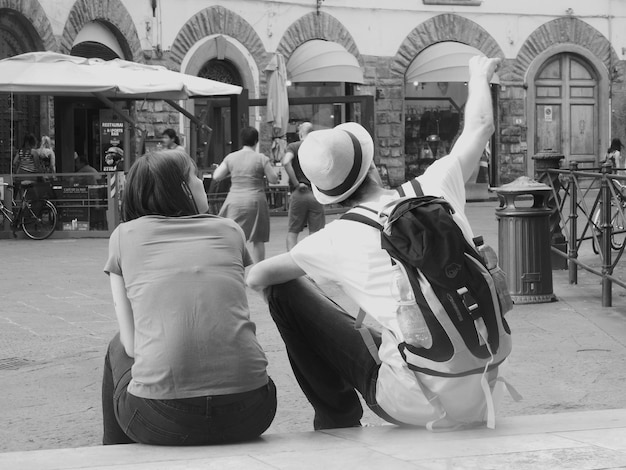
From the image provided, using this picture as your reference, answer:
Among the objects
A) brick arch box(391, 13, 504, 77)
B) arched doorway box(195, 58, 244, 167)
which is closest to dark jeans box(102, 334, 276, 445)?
arched doorway box(195, 58, 244, 167)

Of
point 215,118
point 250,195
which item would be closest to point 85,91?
point 250,195

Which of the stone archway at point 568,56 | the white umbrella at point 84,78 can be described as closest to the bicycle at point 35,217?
the white umbrella at point 84,78

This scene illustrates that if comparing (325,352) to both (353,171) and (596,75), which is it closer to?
(353,171)

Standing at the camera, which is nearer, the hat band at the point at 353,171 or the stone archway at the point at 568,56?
the hat band at the point at 353,171

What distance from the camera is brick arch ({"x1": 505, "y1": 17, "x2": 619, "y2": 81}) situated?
2736 cm

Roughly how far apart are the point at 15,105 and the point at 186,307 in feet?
55.3

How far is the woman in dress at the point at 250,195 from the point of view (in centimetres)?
1103

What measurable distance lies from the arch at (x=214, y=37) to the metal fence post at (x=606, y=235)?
14435 mm

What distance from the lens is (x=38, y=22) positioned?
1992 centimetres

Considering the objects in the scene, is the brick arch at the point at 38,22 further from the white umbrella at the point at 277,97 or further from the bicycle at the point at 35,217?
the bicycle at the point at 35,217

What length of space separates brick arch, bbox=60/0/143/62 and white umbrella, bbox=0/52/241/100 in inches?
145

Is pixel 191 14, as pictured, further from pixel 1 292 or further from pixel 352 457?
pixel 352 457

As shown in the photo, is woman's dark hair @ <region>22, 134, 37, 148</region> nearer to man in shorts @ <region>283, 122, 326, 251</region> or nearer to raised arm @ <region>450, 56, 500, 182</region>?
man in shorts @ <region>283, 122, 326, 251</region>

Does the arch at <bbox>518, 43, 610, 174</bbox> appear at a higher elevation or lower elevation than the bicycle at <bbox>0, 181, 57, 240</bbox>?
higher
